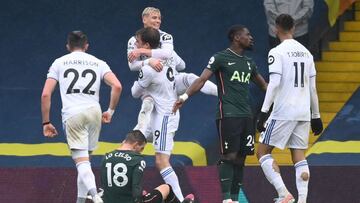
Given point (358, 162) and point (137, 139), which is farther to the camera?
point (358, 162)

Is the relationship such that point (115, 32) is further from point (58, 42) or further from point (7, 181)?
point (7, 181)

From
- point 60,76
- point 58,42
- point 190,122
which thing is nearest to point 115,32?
point 58,42

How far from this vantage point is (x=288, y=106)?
16.3 metres

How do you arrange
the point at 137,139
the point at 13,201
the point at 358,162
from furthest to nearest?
1. the point at 358,162
2. the point at 13,201
3. the point at 137,139

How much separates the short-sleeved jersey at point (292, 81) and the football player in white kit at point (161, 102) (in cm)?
122

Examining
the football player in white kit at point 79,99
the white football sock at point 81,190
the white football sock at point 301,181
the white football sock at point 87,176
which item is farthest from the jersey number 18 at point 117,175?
the white football sock at point 301,181

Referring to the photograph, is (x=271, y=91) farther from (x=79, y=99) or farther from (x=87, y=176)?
(x=87, y=176)

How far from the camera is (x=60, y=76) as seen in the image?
1608 cm

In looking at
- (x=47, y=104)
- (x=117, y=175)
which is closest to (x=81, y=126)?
(x=47, y=104)

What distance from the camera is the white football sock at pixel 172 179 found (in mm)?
16500

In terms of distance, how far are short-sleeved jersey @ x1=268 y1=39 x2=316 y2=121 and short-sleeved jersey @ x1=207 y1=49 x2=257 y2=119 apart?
12.8 inches

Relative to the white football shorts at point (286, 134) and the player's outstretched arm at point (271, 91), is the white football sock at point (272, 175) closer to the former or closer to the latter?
the white football shorts at point (286, 134)

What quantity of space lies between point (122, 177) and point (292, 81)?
2.61m

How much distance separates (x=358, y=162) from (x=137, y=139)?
16.2ft
